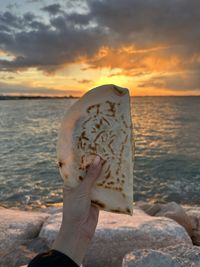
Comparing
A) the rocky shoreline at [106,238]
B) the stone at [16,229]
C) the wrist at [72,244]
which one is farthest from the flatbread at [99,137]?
the stone at [16,229]

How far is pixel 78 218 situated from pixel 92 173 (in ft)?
1.26

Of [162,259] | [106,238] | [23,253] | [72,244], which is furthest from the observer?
[106,238]

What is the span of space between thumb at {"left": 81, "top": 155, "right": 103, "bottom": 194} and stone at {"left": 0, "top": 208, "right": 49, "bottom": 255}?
4958 mm

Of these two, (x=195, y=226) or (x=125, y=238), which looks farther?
(x=195, y=226)

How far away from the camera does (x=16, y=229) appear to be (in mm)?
8055

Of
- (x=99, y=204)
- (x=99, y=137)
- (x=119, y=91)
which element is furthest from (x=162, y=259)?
(x=119, y=91)

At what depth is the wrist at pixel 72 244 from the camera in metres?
2.57

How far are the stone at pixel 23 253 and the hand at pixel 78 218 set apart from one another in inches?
165

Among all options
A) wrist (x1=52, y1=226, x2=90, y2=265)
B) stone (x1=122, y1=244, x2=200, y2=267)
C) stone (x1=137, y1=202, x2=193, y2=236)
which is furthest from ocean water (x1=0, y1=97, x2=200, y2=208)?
wrist (x1=52, y1=226, x2=90, y2=265)

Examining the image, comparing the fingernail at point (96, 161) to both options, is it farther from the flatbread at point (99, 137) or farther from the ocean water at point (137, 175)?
the ocean water at point (137, 175)

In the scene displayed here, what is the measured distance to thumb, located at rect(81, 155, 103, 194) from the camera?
3.00 m

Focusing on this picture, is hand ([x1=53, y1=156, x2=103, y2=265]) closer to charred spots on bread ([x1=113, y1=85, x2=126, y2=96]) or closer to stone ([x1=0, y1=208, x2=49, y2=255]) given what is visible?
charred spots on bread ([x1=113, y1=85, x2=126, y2=96])

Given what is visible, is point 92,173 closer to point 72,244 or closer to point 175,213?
point 72,244

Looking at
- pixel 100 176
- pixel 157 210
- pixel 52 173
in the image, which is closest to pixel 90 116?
A: pixel 100 176
